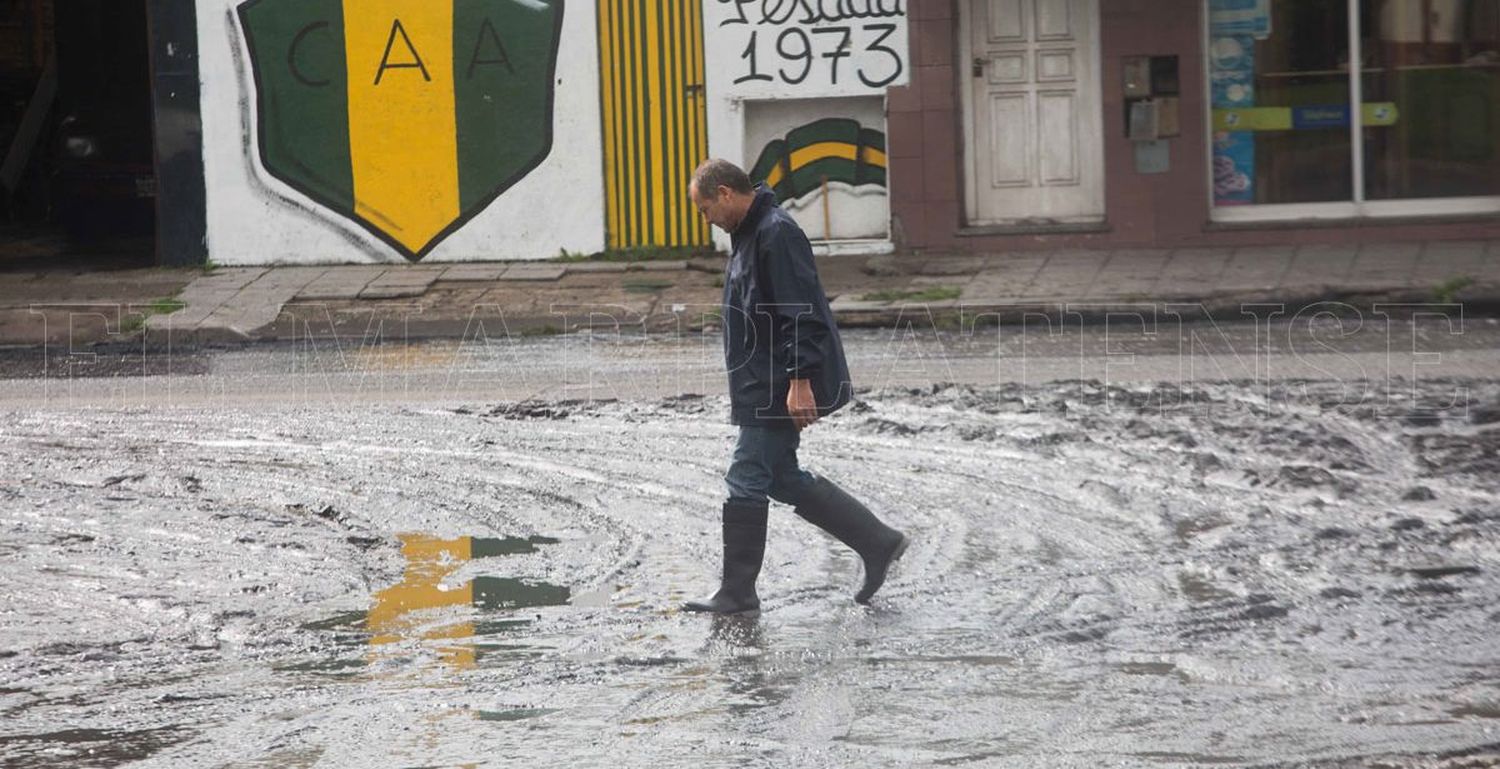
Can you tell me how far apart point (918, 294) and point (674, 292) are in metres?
2.09

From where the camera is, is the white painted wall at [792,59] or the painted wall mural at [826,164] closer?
the white painted wall at [792,59]

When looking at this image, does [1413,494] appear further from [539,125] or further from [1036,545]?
[539,125]

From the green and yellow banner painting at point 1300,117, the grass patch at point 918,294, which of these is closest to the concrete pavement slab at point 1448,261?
the green and yellow banner painting at point 1300,117

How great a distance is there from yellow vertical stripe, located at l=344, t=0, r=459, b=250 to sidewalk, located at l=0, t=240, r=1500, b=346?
0.63 metres

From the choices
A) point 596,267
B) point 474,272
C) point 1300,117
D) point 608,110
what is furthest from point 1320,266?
point 474,272

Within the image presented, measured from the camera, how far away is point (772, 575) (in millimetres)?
7344

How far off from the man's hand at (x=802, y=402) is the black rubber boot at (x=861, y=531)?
1.35 feet

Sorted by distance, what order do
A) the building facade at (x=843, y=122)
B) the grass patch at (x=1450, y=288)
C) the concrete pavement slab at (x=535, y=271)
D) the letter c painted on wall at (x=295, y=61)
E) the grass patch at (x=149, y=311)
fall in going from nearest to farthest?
the grass patch at (x=1450, y=288) → the grass patch at (x=149, y=311) → the building facade at (x=843, y=122) → the concrete pavement slab at (x=535, y=271) → the letter c painted on wall at (x=295, y=61)

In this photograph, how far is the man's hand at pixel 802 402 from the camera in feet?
22.1

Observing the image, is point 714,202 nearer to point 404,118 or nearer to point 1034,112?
point 1034,112

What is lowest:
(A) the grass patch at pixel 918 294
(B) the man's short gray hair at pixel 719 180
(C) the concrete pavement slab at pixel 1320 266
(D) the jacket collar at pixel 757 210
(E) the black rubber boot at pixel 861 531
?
(E) the black rubber boot at pixel 861 531

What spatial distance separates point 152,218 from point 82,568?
1436 centimetres

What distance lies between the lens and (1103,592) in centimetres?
679

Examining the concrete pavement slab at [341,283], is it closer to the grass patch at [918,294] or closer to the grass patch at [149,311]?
the grass patch at [149,311]
